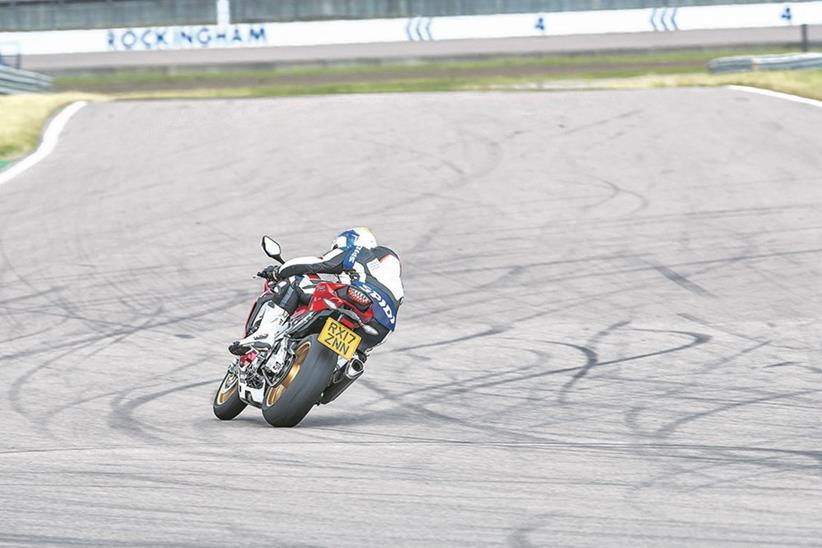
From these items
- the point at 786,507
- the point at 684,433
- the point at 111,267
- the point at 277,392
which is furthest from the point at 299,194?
the point at 786,507

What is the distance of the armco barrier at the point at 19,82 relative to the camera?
2636cm

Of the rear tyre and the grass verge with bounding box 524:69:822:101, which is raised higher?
the grass verge with bounding box 524:69:822:101

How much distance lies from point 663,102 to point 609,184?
5.28m

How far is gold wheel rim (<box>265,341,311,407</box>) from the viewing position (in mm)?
7395

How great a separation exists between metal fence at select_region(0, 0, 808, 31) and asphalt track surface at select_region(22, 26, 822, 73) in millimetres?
1895

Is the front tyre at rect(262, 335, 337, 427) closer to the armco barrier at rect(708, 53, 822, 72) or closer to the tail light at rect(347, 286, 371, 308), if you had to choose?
the tail light at rect(347, 286, 371, 308)

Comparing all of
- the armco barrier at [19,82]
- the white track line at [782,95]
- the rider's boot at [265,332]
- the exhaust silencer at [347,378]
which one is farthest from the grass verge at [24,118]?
the exhaust silencer at [347,378]

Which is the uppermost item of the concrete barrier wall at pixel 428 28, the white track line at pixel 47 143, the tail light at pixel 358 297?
the concrete barrier wall at pixel 428 28

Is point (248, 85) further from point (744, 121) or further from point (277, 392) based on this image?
point (277, 392)

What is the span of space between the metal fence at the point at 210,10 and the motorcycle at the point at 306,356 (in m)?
31.0

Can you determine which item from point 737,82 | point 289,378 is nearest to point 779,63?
point 737,82

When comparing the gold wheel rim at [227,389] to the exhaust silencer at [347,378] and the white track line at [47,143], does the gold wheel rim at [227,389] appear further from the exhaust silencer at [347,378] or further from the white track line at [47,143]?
the white track line at [47,143]

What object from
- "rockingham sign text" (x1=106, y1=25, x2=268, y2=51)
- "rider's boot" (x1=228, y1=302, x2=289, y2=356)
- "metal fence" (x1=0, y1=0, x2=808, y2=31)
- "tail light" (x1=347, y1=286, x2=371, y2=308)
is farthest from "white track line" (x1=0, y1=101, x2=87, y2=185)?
"metal fence" (x1=0, y1=0, x2=808, y2=31)

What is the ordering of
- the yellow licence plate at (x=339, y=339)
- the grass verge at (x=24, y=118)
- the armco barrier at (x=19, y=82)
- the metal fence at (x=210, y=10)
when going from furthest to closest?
the metal fence at (x=210, y=10), the armco barrier at (x=19, y=82), the grass verge at (x=24, y=118), the yellow licence plate at (x=339, y=339)
